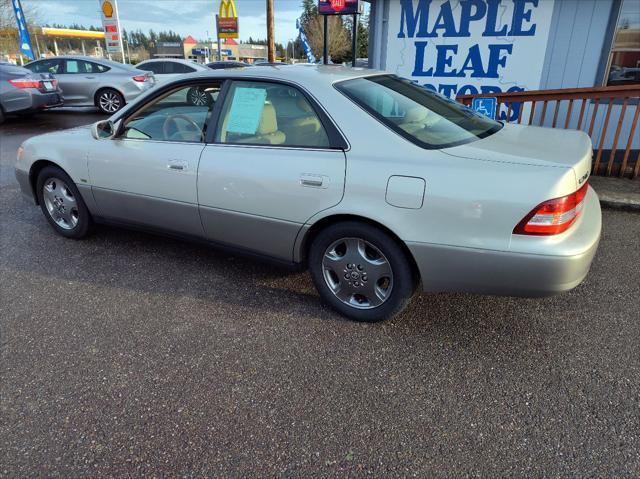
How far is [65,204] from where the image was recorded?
13.6 feet

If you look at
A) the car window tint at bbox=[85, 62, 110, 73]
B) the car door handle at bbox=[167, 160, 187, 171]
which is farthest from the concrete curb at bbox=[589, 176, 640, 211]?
the car window tint at bbox=[85, 62, 110, 73]

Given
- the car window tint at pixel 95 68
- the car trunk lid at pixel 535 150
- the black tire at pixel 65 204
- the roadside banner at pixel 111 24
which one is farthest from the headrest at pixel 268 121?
the roadside banner at pixel 111 24

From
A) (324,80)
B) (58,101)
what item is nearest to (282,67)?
(324,80)

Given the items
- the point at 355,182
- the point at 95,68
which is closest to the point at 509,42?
the point at 355,182

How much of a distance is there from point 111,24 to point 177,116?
21763 mm

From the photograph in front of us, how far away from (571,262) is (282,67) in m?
2.25

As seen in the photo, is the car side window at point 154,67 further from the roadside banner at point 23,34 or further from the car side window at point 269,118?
the roadside banner at point 23,34

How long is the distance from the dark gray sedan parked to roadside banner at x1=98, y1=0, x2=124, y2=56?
40.3ft

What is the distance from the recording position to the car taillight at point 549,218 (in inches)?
89.1

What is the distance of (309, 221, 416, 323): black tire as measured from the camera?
267 cm

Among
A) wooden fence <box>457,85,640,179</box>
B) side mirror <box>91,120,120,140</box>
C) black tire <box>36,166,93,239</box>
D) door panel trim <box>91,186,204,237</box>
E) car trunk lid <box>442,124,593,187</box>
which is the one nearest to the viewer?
car trunk lid <box>442,124,593,187</box>

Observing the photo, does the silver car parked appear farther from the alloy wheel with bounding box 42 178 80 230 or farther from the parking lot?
the parking lot

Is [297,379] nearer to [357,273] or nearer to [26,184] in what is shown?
[357,273]

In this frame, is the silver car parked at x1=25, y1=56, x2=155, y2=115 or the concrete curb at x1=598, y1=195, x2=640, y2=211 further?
the silver car parked at x1=25, y1=56, x2=155, y2=115
